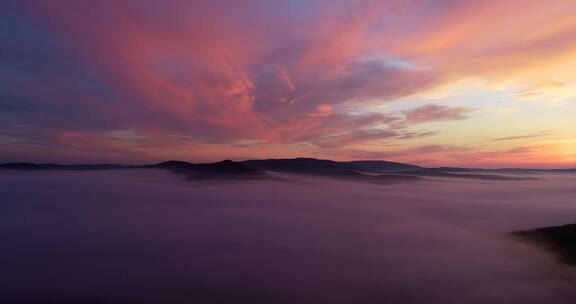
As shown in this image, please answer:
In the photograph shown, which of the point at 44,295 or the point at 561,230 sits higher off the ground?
the point at 561,230

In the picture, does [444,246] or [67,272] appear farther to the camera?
[444,246]

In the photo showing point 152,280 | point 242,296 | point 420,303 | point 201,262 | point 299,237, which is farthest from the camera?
point 299,237

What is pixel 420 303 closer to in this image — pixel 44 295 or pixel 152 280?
pixel 152 280

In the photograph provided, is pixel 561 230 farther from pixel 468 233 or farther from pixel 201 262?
pixel 201 262

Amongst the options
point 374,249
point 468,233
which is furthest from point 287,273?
point 468,233

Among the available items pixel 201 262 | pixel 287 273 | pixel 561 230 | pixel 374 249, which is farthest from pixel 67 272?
pixel 561 230

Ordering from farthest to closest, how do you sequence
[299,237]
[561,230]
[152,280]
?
[299,237] → [561,230] → [152,280]
